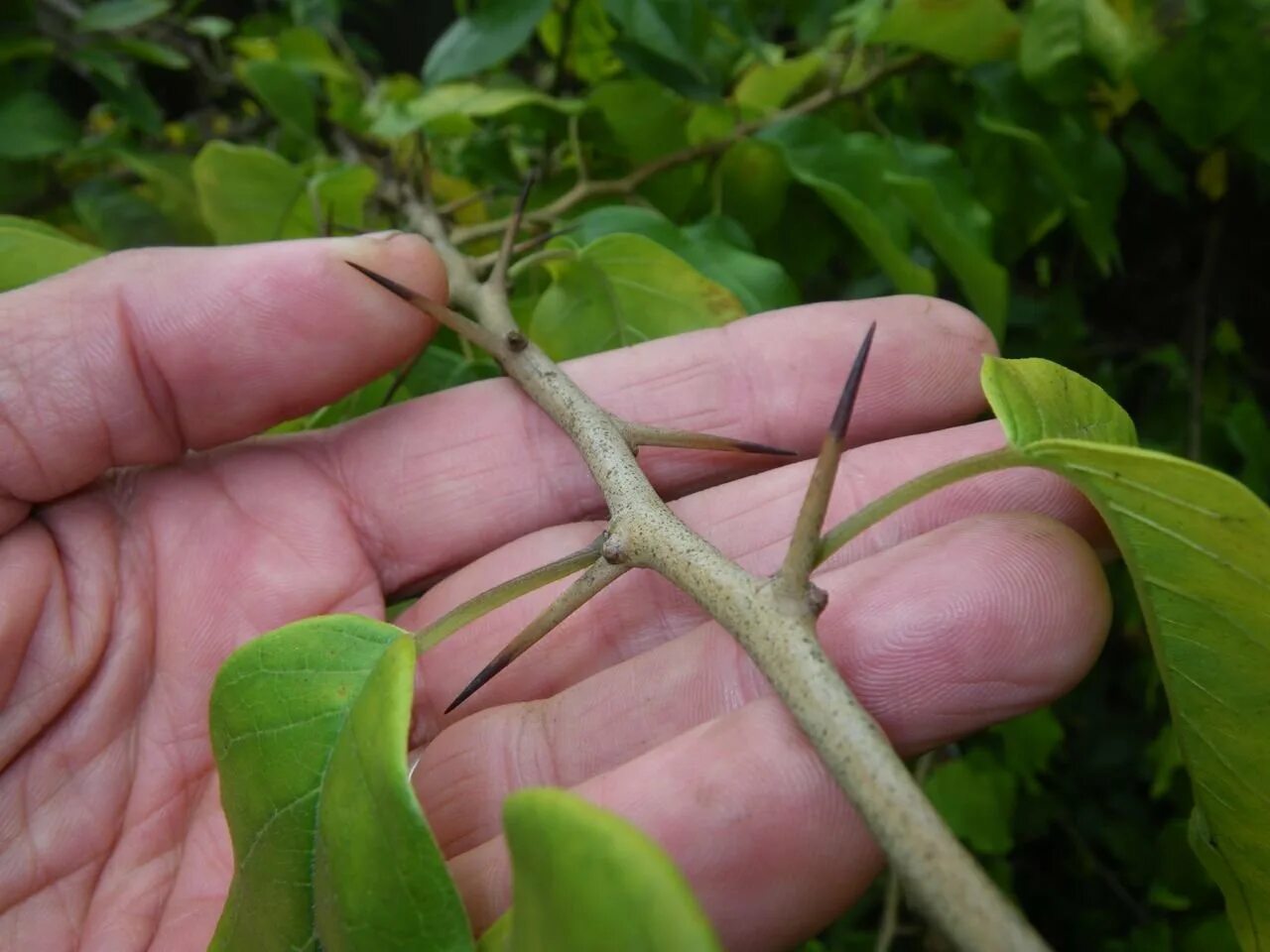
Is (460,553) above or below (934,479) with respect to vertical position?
below

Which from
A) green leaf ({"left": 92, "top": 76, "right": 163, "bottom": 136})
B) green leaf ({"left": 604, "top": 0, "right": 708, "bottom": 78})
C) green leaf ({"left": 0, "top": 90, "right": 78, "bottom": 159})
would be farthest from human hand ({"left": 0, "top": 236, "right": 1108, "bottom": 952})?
green leaf ({"left": 92, "top": 76, "right": 163, "bottom": 136})

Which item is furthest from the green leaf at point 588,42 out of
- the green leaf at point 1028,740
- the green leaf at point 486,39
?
the green leaf at point 1028,740

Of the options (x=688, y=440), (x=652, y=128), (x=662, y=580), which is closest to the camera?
(x=688, y=440)

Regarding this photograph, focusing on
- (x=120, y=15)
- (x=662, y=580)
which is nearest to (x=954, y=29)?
(x=662, y=580)

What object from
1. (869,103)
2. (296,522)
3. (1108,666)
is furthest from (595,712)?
(1108,666)

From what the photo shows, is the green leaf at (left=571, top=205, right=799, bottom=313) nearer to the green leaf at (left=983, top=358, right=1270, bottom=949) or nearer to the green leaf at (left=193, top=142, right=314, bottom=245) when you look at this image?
the green leaf at (left=193, top=142, right=314, bottom=245)

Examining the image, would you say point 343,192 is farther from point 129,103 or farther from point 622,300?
point 129,103

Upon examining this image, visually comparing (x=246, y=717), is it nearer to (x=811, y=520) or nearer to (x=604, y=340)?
(x=811, y=520)
